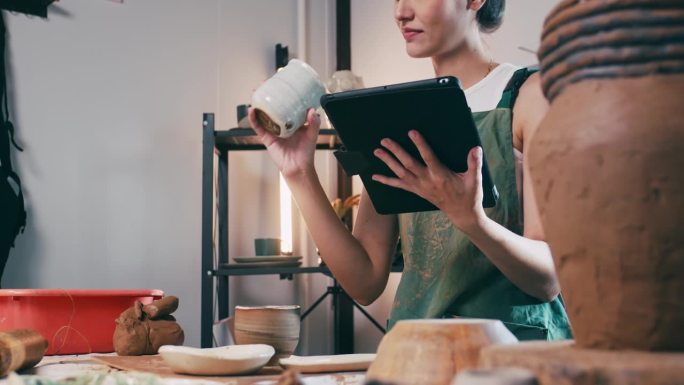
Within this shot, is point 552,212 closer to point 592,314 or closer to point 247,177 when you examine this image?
point 592,314

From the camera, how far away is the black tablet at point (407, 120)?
0.99m

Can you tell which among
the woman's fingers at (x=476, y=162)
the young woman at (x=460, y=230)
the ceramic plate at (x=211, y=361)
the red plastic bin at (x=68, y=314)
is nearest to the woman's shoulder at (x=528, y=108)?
the young woman at (x=460, y=230)

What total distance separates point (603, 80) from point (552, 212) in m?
0.10

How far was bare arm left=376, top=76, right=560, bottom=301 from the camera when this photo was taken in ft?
3.41

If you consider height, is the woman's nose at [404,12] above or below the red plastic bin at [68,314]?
above

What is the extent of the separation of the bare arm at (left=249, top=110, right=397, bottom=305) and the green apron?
11 centimetres

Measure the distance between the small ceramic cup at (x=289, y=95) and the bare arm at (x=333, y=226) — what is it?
0.21 feet

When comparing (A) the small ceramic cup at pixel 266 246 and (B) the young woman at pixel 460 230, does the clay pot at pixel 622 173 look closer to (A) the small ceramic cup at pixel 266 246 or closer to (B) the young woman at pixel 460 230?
(B) the young woman at pixel 460 230

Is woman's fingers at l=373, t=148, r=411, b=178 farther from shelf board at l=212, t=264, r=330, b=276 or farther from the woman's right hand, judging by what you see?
shelf board at l=212, t=264, r=330, b=276

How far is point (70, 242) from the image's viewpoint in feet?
10.3

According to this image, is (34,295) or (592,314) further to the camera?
(34,295)

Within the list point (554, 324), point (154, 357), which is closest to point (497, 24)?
point (554, 324)

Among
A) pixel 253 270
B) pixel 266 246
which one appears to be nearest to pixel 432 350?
pixel 253 270

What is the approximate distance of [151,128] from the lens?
3389 millimetres
